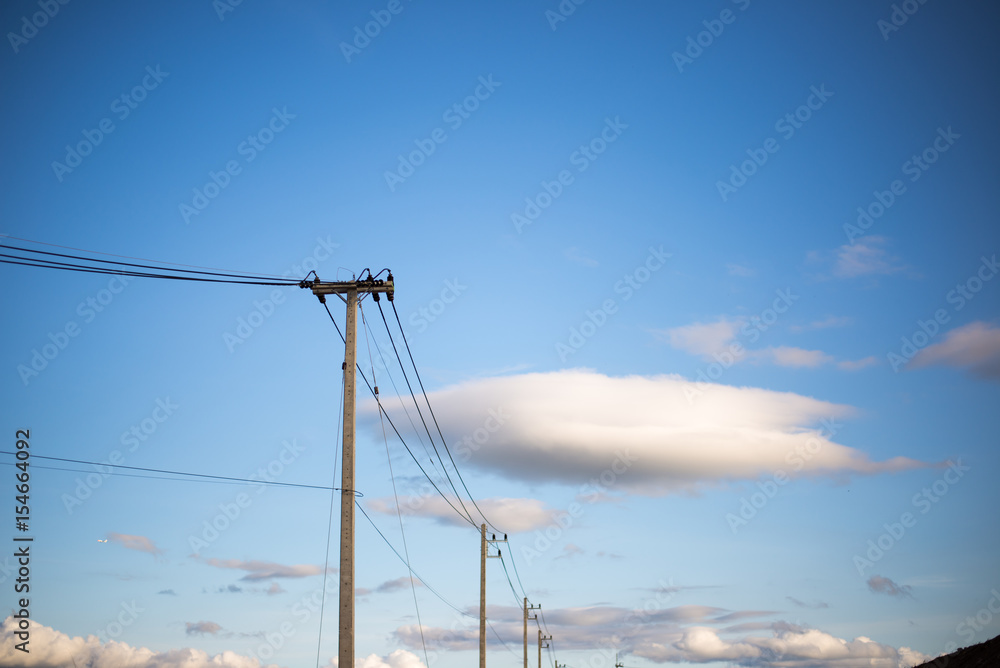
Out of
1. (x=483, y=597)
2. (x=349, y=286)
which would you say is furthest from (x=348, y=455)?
(x=483, y=597)

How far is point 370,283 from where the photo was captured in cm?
2070

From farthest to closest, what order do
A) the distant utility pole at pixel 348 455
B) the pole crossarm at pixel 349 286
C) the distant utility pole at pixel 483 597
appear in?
the distant utility pole at pixel 483 597
the pole crossarm at pixel 349 286
the distant utility pole at pixel 348 455

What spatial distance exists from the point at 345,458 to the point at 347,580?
262cm

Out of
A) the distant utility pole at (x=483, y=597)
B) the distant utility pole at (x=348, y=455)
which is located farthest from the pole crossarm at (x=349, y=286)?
the distant utility pole at (x=483, y=597)

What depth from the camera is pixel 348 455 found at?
1878 cm

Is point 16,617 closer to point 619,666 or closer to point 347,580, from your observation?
point 347,580

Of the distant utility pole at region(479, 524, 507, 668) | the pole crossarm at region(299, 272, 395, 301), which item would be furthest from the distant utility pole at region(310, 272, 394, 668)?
the distant utility pole at region(479, 524, 507, 668)

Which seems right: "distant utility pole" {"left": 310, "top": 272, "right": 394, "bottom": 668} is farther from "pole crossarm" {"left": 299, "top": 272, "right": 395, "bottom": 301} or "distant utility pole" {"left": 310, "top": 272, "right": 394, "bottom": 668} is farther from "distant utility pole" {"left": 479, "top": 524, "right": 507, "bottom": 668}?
Answer: "distant utility pole" {"left": 479, "top": 524, "right": 507, "bottom": 668}

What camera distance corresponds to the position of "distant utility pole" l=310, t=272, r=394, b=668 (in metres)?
17.9

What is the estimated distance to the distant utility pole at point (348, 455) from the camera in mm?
17922

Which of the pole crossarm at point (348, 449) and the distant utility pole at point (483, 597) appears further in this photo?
the distant utility pole at point (483, 597)

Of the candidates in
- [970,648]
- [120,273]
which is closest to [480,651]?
[970,648]

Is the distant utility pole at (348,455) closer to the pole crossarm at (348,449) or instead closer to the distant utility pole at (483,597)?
the pole crossarm at (348,449)

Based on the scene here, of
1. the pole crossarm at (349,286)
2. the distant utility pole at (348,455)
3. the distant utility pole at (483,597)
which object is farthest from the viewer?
the distant utility pole at (483,597)
